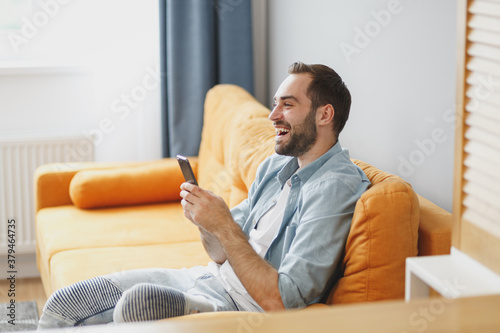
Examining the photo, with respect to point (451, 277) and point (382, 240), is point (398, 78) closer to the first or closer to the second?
point (382, 240)

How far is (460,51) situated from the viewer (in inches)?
50.1

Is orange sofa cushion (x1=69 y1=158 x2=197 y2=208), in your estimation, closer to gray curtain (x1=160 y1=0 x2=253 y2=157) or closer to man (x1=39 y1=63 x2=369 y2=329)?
gray curtain (x1=160 y1=0 x2=253 y2=157)

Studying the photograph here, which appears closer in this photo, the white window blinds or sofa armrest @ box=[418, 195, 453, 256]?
the white window blinds

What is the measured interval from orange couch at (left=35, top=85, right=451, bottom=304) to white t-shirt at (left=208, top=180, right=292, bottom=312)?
0.24m

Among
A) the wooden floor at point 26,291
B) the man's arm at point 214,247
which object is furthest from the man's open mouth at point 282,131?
the wooden floor at point 26,291

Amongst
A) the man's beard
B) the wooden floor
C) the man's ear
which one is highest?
the man's ear

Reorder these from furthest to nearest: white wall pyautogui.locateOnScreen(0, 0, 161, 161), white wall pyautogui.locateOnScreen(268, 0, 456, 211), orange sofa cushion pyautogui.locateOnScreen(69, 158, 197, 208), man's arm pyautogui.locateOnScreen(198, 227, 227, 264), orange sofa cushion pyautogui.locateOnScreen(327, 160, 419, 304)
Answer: white wall pyautogui.locateOnScreen(0, 0, 161, 161)
orange sofa cushion pyautogui.locateOnScreen(69, 158, 197, 208)
man's arm pyautogui.locateOnScreen(198, 227, 227, 264)
white wall pyautogui.locateOnScreen(268, 0, 456, 211)
orange sofa cushion pyautogui.locateOnScreen(327, 160, 419, 304)

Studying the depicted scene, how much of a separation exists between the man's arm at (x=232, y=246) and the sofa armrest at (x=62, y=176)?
4.01 ft

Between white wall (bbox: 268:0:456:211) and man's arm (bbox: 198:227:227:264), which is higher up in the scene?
white wall (bbox: 268:0:456:211)

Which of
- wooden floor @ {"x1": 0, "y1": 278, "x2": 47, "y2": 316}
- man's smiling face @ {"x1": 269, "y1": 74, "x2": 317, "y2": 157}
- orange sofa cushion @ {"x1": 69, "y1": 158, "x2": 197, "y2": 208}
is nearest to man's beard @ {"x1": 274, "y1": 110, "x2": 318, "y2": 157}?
man's smiling face @ {"x1": 269, "y1": 74, "x2": 317, "y2": 157}

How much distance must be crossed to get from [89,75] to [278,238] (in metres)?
2.18

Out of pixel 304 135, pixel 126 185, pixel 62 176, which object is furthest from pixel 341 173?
pixel 62 176

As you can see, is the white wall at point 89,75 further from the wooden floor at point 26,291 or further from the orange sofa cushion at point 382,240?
the orange sofa cushion at point 382,240

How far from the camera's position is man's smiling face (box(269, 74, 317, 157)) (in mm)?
1854
